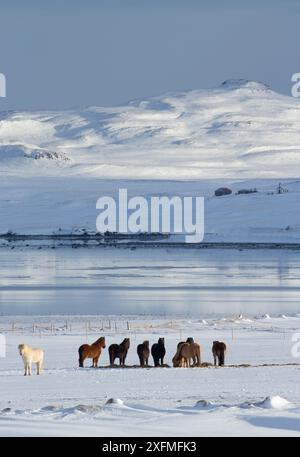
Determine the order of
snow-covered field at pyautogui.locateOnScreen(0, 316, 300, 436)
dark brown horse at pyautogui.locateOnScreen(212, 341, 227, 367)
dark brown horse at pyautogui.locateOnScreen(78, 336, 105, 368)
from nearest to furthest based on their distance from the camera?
snow-covered field at pyautogui.locateOnScreen(0, 316, 300, 436)
dark brown horse at pyautogui.locateOnScreen(78, 336, 105, 368)
dark brown horse at pyautogui.locateOnScreen(212, 341, 227, 367)

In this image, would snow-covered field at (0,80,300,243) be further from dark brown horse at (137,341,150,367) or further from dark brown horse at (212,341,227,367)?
dark brown horse at (137,341,150,367)

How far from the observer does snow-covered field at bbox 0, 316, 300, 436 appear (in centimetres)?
1054

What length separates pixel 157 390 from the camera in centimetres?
1409

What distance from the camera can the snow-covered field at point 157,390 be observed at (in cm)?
1054

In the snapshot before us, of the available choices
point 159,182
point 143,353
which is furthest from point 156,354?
point 159,182

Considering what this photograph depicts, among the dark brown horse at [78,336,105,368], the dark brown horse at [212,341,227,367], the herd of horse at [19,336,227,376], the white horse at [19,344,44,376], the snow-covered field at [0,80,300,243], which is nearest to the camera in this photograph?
the white horse at [19,344,44,376]

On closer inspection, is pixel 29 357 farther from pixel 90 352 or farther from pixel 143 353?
pixel 143 353

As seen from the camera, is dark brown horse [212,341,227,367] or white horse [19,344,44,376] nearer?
white horse [19,344,44,376]

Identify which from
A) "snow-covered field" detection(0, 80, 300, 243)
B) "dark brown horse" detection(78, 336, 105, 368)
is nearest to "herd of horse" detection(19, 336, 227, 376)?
"dark brown horse" detection(78, 336, 105, 368)

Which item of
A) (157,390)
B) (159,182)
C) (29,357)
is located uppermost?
(159,182)

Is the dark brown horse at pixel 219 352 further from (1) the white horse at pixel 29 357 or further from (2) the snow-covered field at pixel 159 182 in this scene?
(2) the snow-covered field at pixel 159 182

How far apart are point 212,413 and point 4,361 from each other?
24.6ft

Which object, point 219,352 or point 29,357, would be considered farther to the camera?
point 219,352
